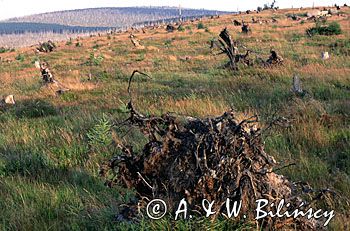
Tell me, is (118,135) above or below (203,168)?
below

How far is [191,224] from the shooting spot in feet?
8.53

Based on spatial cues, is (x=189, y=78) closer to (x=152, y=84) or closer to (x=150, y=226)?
(x=152, y=84)

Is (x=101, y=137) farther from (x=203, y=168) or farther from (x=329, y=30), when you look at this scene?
(x=329, y=30)

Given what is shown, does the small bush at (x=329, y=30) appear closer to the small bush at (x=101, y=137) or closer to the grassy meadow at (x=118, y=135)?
the grassy meadow at (x=118, y=135)

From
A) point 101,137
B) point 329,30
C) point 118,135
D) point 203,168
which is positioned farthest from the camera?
point 329,30

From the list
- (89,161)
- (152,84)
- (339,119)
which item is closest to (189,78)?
(152,84)

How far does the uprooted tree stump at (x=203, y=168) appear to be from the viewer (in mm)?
2584

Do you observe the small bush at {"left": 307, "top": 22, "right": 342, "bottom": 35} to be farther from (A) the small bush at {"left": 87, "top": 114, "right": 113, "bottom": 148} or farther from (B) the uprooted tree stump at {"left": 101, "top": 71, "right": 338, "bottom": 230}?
(B) the uprooted tree stump at {"left": 101, "top": 71, "right": 338, "bottom": 230}

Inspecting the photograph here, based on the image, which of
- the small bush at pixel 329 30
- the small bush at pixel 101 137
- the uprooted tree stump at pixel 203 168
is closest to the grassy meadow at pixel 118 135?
the small bush at pixel 101 137

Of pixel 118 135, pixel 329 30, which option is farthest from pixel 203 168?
pixel 329 30

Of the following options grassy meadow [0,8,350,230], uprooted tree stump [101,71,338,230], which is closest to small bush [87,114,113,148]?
grassy meadow [0,8,350,230]

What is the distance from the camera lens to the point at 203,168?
2598 mm

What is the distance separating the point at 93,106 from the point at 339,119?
521 cm

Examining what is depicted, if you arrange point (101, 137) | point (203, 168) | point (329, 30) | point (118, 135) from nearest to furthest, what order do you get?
point (203, 168)
point (101, 137)
point (118, 135)
point (329, 30)
